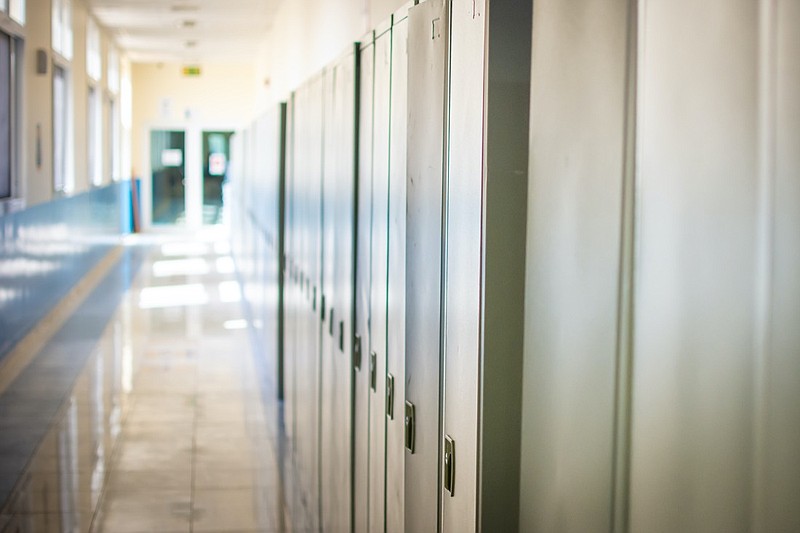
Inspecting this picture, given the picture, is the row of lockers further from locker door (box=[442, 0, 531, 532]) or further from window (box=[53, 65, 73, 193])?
window (box=[53, 65, 73, 193])

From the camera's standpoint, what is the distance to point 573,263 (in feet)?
5.41

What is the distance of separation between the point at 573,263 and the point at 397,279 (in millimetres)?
1108

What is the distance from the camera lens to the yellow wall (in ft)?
78.9

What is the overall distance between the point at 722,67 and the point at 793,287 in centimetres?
27

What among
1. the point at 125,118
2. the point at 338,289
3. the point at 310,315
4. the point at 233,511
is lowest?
the point at 233,511

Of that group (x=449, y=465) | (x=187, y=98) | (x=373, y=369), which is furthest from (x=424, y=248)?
(x=187, y=98)

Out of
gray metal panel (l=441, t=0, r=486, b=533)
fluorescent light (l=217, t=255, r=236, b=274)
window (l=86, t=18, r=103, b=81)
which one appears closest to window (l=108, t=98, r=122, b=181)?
window (l=86, t=18, r=103, b=81)

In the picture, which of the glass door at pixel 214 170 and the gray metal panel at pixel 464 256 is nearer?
the gray metal panel at pixel 464 256

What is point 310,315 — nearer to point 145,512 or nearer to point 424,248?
point 145,512

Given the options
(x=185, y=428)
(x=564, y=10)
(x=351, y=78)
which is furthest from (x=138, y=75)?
(x=564, y=10)

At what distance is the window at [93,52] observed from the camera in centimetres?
1525

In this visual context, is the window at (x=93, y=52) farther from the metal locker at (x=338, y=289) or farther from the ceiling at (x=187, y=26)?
the metal locker at (x=338, y=289)

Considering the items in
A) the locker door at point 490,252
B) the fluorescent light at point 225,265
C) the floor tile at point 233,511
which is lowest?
the floor tile at point 233,511

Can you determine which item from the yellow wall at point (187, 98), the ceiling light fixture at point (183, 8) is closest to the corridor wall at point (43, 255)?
the ceiling light fixture at point (183, 8)
